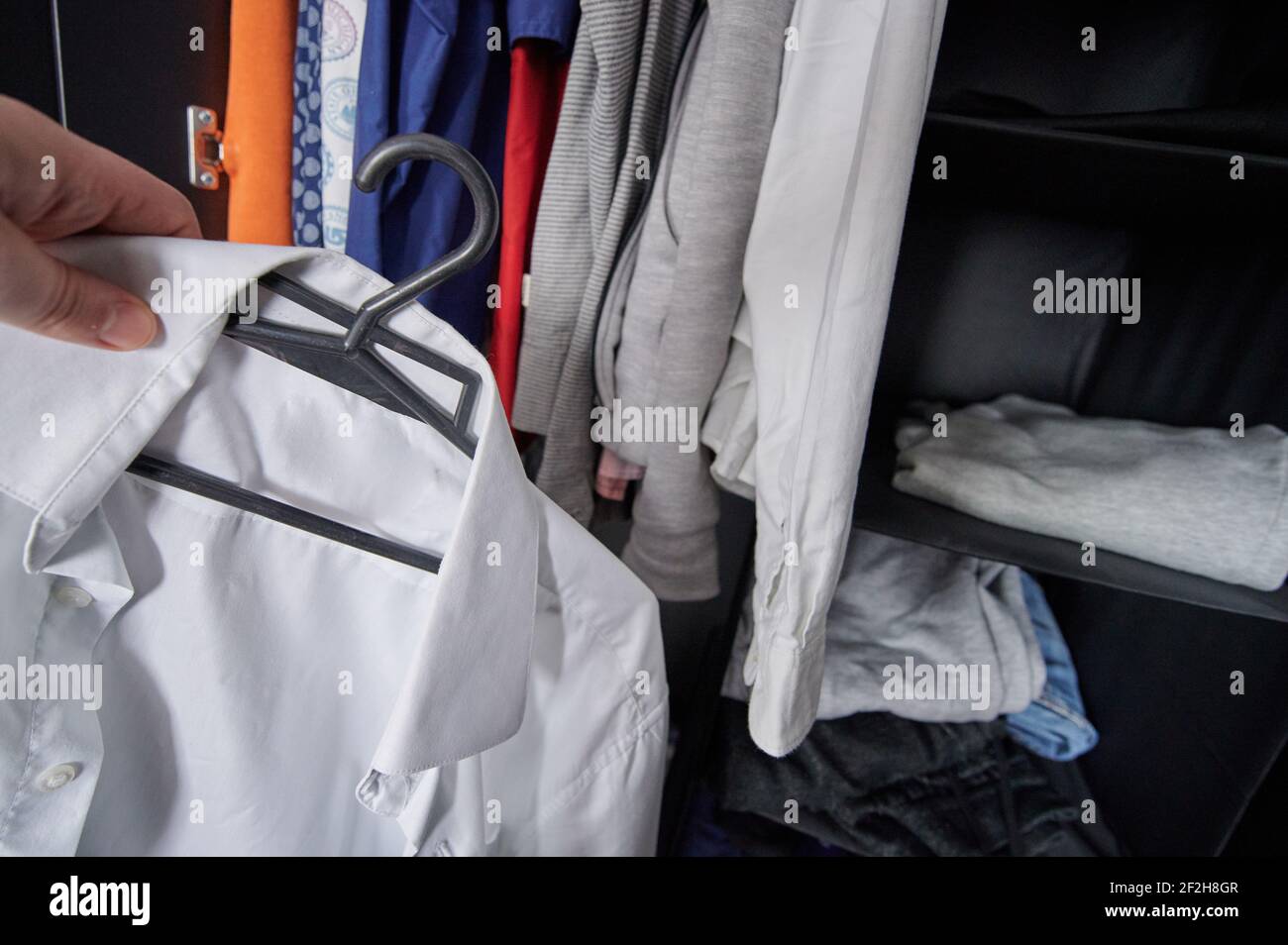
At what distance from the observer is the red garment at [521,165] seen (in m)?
0.53

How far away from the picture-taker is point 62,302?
0.27 meters

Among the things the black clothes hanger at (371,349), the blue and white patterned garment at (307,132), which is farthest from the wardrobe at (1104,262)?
the black clothes hanger at (371,349)

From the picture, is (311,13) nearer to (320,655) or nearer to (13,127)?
(13,127)

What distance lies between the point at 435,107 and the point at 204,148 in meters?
0.28

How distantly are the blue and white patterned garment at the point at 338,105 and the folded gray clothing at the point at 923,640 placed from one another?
0.66 metres

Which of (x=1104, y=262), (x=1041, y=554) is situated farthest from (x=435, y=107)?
(x=1104, y=262)

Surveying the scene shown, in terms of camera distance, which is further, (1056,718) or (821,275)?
(1056,718)

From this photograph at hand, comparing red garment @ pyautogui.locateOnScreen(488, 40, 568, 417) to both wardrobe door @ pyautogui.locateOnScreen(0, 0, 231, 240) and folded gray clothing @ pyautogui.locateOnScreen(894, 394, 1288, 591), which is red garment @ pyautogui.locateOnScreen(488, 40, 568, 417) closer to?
wardrobe door @ pyautogui.locateOnScreen(0, 0, 231, 240)

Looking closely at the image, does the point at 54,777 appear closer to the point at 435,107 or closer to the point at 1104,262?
the point at 435,107

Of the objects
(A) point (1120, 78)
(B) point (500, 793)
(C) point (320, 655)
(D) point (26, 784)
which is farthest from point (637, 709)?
(A) point (1120, 78)

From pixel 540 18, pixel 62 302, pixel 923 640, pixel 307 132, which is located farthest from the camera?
pixel 923 640

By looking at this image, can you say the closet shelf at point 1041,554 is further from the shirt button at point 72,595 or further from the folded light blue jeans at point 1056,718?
the shirt button at point 72,595

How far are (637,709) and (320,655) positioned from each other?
0.23m

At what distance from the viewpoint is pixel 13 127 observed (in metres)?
0.29
